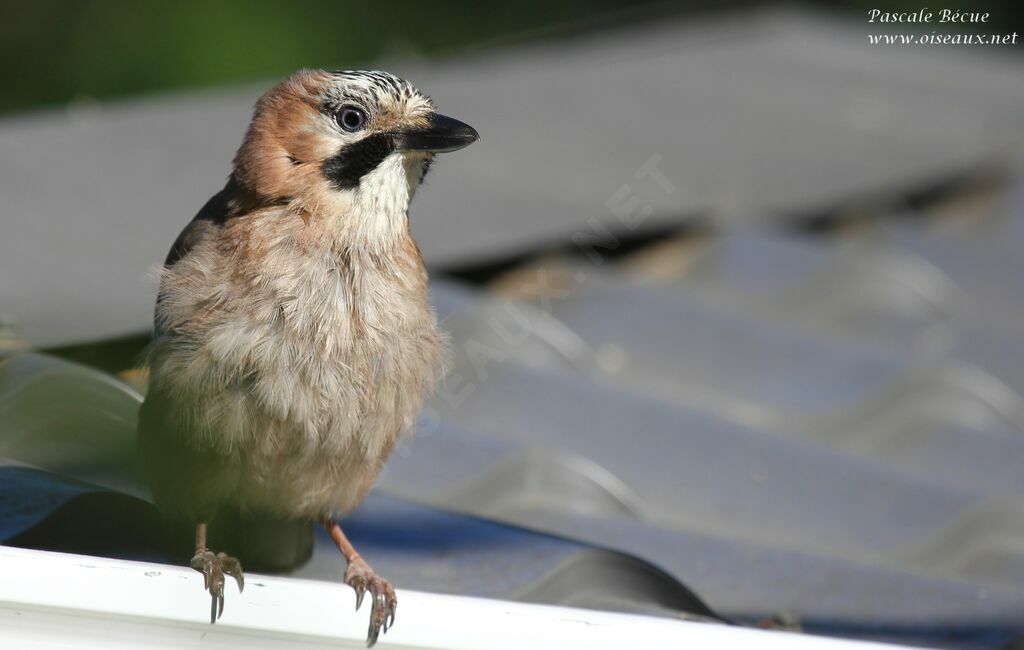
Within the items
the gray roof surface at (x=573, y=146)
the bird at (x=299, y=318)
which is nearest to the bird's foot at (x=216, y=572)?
the bird at (x=299, y=318)

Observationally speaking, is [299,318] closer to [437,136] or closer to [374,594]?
[437,136]

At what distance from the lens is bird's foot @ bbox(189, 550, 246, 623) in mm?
2104

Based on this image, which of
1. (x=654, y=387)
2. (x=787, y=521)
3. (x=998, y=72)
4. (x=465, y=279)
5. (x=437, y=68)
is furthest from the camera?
(x=998, y=72)

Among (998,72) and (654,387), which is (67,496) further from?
(998,72)

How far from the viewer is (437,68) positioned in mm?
7250

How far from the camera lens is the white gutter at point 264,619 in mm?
2031

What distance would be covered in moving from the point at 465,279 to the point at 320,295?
2.50 meters

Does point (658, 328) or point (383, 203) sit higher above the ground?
point (383, 203)

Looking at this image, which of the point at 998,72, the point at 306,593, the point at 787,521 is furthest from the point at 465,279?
the point at 998,72

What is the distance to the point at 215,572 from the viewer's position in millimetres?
2250

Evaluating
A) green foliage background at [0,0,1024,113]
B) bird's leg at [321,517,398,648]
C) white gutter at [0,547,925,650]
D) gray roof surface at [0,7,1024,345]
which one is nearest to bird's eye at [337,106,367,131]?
bird's leg at [321,517,398,648]

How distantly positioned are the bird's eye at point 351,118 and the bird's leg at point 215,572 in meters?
0.82

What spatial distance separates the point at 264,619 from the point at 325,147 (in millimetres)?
966

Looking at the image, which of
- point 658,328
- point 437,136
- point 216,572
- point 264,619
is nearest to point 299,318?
point 437,136
